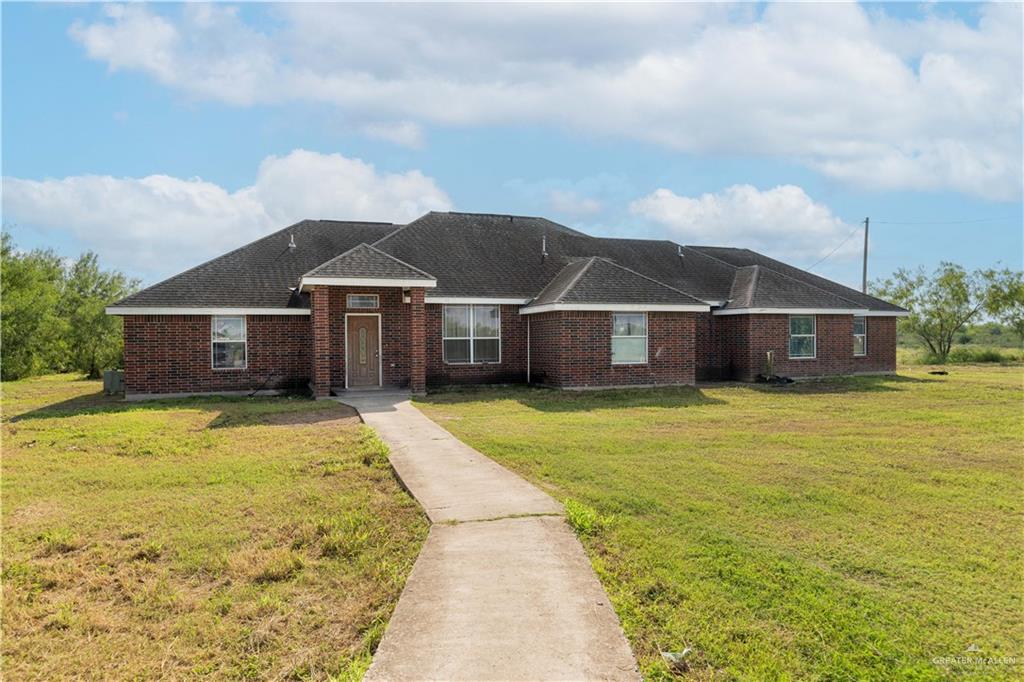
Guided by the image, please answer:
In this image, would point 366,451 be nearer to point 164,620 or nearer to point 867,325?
point 164,620

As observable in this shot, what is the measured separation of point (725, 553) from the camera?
18.0 ft

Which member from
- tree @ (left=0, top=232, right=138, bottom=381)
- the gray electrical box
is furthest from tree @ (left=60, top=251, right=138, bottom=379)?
the gray electrical box

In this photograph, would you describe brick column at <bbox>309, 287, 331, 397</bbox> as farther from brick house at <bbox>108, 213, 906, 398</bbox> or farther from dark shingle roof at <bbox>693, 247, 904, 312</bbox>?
dark shingle roof at <bbox>693, 247, 904, 312</bbox>

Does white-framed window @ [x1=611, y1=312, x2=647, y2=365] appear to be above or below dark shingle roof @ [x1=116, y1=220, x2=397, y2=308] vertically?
below

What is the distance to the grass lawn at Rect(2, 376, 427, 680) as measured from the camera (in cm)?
427

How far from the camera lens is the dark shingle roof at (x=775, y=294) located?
2227cm

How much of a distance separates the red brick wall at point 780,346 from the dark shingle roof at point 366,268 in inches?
432

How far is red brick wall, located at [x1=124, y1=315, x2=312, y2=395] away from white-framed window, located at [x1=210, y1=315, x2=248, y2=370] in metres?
0.13

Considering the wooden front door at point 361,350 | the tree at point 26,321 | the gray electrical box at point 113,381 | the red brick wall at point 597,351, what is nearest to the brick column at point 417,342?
the wooden front door at point 361,350

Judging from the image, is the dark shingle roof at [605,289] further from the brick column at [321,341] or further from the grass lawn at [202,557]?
the grass lawn at [202,557]

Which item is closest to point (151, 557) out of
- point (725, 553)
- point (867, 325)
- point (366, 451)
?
point (366, 451)

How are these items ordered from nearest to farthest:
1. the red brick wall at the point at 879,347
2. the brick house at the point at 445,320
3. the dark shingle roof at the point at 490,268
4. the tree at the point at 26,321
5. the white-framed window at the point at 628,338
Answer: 1. the brick house at the point at 445,320
2. the dark shingle roof at the point at 490,268
3. the white-framed window at the point at 628,338
4. the red brick wall at the point at 879,347
5. the tree at the point at 26,321

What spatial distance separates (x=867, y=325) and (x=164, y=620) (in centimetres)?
2603

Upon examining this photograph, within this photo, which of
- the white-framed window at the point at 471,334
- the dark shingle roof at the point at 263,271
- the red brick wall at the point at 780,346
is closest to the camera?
the dark shingle roof at the point at 263,271
